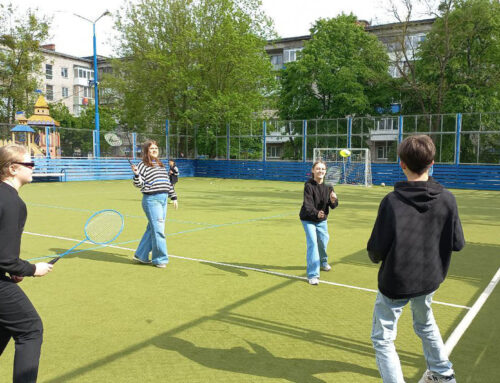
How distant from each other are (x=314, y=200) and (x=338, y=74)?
36.7 metres

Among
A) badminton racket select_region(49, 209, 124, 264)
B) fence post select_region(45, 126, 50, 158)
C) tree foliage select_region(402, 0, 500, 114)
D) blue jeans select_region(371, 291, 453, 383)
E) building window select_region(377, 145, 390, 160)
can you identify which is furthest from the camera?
tree foliage select_region(402, 0, 500, 114)

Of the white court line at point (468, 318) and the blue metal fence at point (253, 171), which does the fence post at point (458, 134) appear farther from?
the white court line at point (468, 318)

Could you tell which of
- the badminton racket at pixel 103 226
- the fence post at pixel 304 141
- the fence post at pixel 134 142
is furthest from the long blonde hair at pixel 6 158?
the fence post at pixel 134 142

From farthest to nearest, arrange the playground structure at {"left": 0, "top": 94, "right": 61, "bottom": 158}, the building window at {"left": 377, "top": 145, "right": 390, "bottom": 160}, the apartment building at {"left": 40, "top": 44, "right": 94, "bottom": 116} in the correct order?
the apartment building at {"left": 40, "top": 44, "right": 94, "bottom": 116} < the building window at {"left": 377, "top": 145, "right": 390, "bottom": 160} < the playground structure at {"left": 0, "top": 94, "right": 61, "bottom": 158}

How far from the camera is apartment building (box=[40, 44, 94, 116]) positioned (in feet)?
244

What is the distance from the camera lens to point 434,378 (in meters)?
3.33

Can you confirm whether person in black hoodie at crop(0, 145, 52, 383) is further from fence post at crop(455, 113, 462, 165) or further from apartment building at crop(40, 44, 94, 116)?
apartment building at crop(40, 44, 94, 116)

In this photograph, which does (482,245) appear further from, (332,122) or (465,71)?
(465,71)

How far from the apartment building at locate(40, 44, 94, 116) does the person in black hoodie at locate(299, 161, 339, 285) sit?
74223 mm

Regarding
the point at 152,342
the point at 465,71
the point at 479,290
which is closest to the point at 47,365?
the point at 152,342

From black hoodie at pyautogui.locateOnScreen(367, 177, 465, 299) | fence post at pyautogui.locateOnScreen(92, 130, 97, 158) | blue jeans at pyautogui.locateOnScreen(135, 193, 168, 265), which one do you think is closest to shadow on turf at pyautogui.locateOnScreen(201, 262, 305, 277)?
blue jeans at pyautogui.locateOnScreen(135, 193, 168, 265)

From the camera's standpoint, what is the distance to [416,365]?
3826 millimetres

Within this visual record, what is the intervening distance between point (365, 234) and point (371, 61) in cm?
3539

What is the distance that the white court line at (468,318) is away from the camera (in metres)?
4.25
